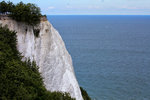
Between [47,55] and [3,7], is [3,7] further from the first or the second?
[47,55]

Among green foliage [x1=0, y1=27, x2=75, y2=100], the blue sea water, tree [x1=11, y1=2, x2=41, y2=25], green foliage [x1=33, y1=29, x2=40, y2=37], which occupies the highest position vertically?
tree [x1=11, y1=2, x2=41, y2=25]

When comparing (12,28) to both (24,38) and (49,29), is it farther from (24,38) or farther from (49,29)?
(49,29)

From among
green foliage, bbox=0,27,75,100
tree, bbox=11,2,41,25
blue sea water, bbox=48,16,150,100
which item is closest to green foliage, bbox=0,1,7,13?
tree, bbox=11,2,41,25

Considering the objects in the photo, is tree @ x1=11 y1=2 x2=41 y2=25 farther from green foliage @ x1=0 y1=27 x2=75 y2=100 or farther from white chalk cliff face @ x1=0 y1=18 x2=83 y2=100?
green foliage @ x1=0 y1=27 x2=75 y2=100

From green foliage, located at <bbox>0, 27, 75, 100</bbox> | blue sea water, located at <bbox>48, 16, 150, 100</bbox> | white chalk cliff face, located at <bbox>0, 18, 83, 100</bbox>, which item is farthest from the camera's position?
blue sea water, located at <bbox>48, 16, 150, 100</bbox>

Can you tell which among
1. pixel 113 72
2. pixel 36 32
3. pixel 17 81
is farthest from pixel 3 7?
pixel 113 72
